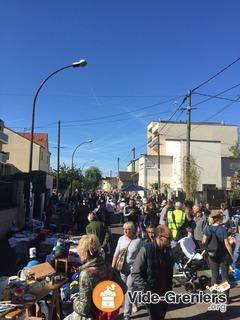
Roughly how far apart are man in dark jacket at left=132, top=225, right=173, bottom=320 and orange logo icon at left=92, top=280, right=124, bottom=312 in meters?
0.65

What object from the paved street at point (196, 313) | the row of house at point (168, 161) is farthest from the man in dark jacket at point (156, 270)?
the row of house at point (168, 161)

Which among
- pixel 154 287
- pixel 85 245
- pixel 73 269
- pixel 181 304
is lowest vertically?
pixel 181 304

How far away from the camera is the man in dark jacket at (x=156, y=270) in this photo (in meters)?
4.20

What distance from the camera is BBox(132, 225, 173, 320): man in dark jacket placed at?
13.8 feet

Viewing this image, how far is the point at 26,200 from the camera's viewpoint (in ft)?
61.8

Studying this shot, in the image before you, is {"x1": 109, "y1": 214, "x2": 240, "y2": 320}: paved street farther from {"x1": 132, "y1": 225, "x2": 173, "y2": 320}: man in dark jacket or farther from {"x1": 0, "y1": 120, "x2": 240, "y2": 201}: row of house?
{"x1": 0, "y1": 120, "x2": 240, "y2": 201}: row of house

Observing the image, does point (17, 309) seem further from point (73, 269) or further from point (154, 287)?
point (73, 269)

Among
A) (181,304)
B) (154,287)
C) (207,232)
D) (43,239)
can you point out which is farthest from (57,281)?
(43,239)

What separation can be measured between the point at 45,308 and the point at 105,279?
220cm

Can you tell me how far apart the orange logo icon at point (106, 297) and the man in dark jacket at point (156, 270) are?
0.65m

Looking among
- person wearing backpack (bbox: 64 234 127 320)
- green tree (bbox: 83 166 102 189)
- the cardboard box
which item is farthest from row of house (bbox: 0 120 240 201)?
green tree (bbox: 83 166 102 189)

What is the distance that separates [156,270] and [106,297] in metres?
0.96

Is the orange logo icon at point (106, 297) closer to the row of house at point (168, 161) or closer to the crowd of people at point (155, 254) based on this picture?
the crowd of people at point (155, 254)

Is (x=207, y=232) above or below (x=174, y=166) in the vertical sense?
below
